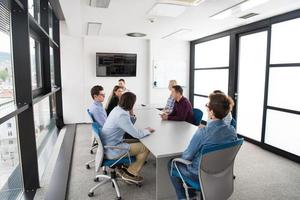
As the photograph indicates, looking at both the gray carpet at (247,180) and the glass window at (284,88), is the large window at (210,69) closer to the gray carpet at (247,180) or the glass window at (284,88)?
the glass window at (284,88)

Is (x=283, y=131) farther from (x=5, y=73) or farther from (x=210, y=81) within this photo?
(x=5, y=73)

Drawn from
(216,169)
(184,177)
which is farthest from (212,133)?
(184,177)

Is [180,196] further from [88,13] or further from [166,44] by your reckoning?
[166,44]

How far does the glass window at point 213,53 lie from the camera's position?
554 cm

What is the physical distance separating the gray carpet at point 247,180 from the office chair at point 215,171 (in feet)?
2.86

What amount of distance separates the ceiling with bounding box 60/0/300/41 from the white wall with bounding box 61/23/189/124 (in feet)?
2.92

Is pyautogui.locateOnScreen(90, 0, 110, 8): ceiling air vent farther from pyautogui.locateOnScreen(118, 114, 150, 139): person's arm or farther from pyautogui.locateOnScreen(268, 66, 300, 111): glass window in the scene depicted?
pyautogui.locateOnScreen(268, 66, 300, 111): glass window

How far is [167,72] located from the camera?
22.7ft

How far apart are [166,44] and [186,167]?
5396mm

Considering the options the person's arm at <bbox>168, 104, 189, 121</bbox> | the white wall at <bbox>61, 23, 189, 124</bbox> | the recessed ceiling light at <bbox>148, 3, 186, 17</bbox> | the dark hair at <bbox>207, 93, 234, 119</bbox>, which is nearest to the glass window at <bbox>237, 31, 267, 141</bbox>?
the person's arm at <bbox>168, 104, 189, 121</bbox>

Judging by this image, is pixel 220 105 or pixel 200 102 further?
pixel 200 102

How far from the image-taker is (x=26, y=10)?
2078mm

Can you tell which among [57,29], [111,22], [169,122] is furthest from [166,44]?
[169,122]

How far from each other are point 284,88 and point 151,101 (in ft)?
12.6
